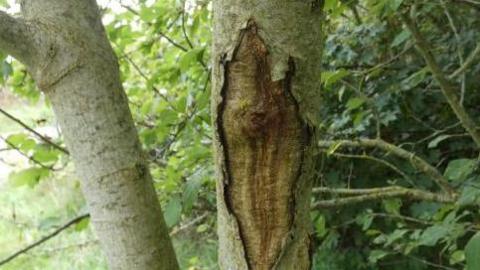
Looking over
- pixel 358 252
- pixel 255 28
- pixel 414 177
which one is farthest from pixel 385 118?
pixel 255 28

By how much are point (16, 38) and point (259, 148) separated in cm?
36

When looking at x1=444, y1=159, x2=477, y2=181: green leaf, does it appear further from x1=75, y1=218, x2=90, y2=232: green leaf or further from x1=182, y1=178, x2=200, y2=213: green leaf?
x1=75, y1=218, x2=90, y2=232: green leaf

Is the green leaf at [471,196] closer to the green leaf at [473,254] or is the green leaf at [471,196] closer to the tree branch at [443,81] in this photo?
the green leaf at [473,254]

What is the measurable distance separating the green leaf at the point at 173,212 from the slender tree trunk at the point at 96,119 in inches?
6.5

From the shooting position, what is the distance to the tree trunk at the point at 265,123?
1.49 feet

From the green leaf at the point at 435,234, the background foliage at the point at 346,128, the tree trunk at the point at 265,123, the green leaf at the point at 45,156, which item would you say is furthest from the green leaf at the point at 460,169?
the green leaf at the point at 45,156

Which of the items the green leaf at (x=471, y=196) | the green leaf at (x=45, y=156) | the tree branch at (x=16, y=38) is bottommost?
the green leaf at (x=471, y=196)

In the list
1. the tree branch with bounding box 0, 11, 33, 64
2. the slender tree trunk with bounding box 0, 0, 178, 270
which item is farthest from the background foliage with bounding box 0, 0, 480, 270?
the tree branch with bounding box 0, 11, 33, 64

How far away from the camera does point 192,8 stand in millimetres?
1354

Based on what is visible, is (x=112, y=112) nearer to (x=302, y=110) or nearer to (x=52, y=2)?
(x=52, y=2)

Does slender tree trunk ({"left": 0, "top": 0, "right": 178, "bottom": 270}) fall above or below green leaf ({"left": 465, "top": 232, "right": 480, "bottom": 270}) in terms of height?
above

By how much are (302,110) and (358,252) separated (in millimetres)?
2121

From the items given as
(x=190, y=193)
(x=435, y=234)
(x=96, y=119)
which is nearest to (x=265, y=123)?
(x=96, y=119)

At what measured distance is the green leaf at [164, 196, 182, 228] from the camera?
0.94 m
